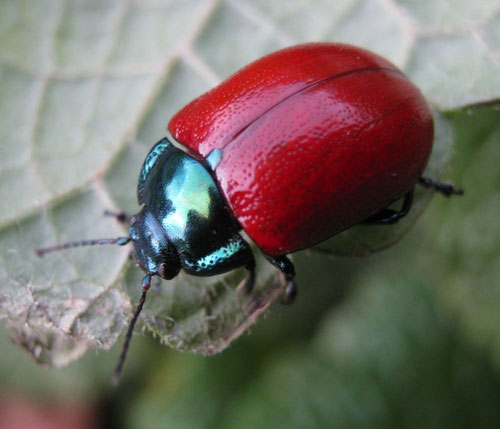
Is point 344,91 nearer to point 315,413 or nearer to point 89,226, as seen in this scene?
point 89,226

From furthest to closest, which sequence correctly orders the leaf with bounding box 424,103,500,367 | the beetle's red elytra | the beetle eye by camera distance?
the leaf with bounding box 424,103,500,367 → the beetle eye → the beetle's red elytra

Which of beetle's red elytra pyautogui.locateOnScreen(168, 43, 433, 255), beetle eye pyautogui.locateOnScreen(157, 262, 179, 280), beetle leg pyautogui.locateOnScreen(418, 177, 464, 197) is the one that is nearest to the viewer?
beetle's red elytra pyautogui.locateOnScreen(168, 43, 433, 255)

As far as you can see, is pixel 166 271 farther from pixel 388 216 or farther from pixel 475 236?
pixel 475 236

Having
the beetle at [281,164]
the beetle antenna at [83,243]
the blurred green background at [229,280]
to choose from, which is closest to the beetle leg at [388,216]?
the beetle at [281,164]

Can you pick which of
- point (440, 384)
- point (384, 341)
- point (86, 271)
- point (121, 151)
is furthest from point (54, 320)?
point (440, 384)

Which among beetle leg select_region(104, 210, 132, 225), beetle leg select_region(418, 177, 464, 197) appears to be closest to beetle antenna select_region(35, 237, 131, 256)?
beetle leg select_region(104, 210, 132, 225)

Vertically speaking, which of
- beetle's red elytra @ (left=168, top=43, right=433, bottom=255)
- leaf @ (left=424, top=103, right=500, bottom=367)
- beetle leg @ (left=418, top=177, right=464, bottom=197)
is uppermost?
beetle's red elytra @ (left=168, top=43, right=433, bottom=255)

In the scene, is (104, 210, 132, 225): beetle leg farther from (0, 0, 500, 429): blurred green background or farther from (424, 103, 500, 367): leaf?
(424, 103, 500, 367): leaf
